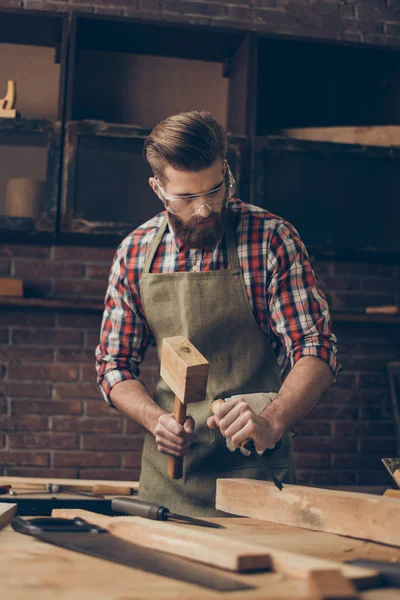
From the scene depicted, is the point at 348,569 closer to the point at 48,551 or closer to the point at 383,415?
the point at 48,551

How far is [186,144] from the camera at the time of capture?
6.08ft

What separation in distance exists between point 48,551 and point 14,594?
8.0 inches

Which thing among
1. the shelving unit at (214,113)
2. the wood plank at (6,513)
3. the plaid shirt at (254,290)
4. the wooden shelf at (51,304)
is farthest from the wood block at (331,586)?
the wooden shelf at (51,304)

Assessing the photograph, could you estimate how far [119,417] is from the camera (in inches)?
133

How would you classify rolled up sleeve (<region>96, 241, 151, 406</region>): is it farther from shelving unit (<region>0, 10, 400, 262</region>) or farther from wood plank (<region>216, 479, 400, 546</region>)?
shelving unit (<region>0, 10, 400, 262</region>)

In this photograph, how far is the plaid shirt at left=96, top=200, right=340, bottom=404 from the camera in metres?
1.87

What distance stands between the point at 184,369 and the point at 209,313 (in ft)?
1.92

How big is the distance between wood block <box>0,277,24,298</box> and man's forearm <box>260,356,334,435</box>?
172 centimetres

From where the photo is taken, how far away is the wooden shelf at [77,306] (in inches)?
127

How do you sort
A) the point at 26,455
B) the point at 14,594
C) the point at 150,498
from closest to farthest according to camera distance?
the point at 14,594 < the point at 150,498 < the point at 26,455

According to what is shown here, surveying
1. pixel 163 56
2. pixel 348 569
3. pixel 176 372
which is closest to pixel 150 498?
pixel 176 372

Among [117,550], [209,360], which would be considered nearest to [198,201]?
[209,360]

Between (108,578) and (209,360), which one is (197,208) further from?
(108,578)

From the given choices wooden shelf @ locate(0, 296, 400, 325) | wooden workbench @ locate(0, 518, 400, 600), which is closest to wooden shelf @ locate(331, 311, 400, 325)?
wooden shelf @ locate(0, 296, 400, 325)
